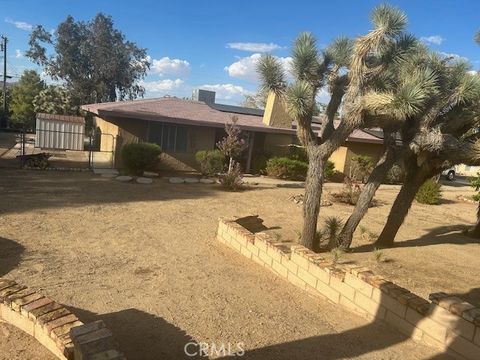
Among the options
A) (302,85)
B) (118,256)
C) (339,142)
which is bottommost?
(118,256)

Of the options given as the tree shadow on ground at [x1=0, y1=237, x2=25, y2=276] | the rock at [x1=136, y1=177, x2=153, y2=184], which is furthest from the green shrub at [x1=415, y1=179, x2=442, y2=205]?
the tree shadow on ground at [x1=0, y1=237, x2=25, y2=276]

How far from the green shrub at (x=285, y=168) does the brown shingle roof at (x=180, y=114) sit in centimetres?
167

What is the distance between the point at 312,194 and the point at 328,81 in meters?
2.31

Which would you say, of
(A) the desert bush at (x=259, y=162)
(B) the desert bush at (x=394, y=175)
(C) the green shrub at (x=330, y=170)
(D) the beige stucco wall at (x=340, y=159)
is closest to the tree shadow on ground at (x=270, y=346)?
(A) the desert bush at (x=259, y=162)

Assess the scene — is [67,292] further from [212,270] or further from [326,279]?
[326,279]

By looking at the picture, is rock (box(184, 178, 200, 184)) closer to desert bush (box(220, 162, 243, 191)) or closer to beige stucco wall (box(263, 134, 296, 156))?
desert bush (box(220, 162, 243, 191))

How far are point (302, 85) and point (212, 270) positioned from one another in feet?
11.9

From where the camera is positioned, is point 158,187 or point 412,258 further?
point 158,187

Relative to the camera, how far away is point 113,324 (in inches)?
158

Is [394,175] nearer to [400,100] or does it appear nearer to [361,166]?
[361,166]

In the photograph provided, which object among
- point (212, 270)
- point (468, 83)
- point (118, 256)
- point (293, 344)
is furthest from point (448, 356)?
point (468, 83)

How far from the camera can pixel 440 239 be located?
9.77 meters

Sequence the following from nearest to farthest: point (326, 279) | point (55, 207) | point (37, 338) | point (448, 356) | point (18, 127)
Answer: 1. point (37, 338)
2. point (448, 356)
3. point (326, 279)
4. point (55, 207)
5. point (18, 127)

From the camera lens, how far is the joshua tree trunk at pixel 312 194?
722cm
